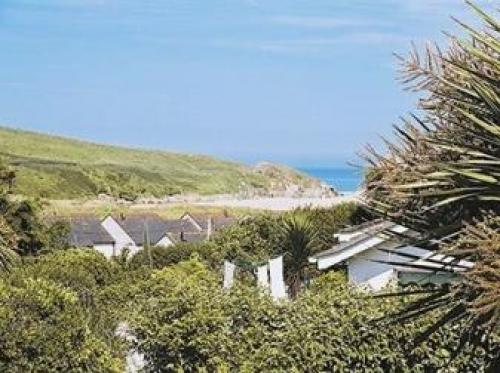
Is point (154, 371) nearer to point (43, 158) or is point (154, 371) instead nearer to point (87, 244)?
point (87, 244)

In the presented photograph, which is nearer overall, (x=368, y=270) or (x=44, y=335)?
(x=44, y=335)

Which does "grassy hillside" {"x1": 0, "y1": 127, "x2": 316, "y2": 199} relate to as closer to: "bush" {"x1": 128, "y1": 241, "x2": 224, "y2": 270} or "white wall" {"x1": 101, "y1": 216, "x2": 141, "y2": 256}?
"white wall" {"x1": 101, "y1": 216, "x2": 141, "y2": 256}

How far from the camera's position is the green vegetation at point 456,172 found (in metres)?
5.59

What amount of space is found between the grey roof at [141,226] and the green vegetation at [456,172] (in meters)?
59.8

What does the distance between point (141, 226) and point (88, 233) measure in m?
4.93

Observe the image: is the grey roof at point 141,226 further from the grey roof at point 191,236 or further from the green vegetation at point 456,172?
the green vegetation at point 456,172

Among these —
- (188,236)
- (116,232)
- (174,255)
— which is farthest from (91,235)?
(174,255)

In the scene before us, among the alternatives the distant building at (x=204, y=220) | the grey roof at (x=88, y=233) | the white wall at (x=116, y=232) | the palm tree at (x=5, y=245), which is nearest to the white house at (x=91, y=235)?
the grey roof at (x=88, y=233)

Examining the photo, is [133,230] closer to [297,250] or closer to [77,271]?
[77,271]

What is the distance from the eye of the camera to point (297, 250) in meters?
29.5

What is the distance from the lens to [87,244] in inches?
2515

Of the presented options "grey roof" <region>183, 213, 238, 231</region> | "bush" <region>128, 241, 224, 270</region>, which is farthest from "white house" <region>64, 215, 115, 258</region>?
"bush" <region>128, 241, 224, 270</region>

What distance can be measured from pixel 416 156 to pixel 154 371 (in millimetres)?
10691

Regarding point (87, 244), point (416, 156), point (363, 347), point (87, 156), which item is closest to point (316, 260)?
point (363, 347)
